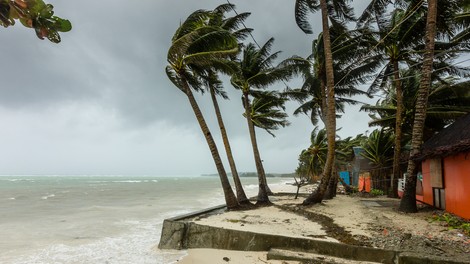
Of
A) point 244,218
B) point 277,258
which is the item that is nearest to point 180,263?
point 277,258

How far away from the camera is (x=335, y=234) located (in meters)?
7.35

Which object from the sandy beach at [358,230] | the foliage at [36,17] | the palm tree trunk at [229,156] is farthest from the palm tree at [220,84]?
the foliage at [36,17]

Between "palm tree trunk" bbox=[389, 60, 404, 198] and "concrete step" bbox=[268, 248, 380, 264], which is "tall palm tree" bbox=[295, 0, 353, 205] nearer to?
"palm tree trunk" bbox=[389, 60, 404, 198]

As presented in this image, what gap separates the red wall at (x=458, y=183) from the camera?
8.68 meters

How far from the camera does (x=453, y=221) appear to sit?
8648mm

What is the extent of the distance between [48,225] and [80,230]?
2391 millimetres

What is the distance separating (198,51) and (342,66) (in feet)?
29.3

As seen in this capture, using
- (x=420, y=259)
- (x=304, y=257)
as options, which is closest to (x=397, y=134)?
(x=420, y=259)

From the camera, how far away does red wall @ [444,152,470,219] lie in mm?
8681

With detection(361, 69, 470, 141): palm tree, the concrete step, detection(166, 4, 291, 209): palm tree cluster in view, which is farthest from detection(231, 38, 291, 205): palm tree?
the concrete step

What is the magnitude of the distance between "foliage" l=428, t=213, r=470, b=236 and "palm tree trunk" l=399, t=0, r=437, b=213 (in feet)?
3.20

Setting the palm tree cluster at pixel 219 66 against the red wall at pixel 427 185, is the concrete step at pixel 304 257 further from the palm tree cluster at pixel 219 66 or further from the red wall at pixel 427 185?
the red wall at pixel 427 185

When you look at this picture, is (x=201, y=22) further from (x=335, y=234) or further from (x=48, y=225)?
(x=48, y=225)

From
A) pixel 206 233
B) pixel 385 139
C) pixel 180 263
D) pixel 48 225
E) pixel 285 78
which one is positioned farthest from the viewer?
pixel 385 139
